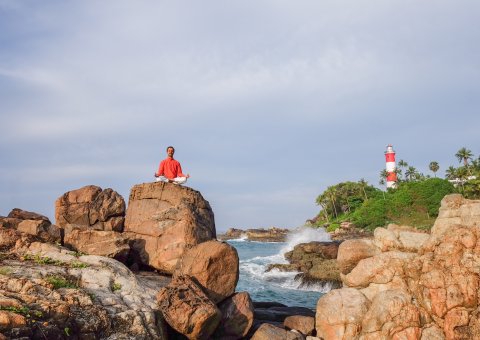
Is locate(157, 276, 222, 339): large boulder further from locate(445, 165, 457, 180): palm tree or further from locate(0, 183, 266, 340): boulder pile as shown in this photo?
locate(445, 165, 457, 180): palm tree

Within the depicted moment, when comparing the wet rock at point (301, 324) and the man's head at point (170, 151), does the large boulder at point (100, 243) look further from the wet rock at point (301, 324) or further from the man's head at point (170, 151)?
the wet rock at point (301, 324)

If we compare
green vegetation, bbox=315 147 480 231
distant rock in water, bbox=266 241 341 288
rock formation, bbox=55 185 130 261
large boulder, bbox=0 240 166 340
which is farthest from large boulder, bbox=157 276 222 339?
green vegetation, bbox=315 147 480 231

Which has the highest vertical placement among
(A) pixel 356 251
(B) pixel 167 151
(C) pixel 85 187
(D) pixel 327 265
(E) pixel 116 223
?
(B) pixel 167 151

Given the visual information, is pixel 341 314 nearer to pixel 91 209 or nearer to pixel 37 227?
pixel 91 209

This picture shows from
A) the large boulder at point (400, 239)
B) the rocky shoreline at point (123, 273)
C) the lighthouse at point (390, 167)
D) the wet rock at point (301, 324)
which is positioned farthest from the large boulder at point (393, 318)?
the lighthouse at point (390, 167)

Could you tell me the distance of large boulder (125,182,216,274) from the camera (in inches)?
627

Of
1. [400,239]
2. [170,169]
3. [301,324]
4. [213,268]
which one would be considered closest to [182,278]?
[213,268]

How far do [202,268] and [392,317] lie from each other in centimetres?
559

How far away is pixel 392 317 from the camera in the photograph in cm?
1304

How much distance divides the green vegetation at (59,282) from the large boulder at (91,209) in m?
5.26

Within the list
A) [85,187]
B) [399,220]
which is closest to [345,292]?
[85,187]

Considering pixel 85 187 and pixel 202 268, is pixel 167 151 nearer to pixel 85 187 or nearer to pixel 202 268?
pixel 85 187

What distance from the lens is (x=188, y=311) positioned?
11844mm

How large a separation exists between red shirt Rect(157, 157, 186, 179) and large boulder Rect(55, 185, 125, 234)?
1978mm
